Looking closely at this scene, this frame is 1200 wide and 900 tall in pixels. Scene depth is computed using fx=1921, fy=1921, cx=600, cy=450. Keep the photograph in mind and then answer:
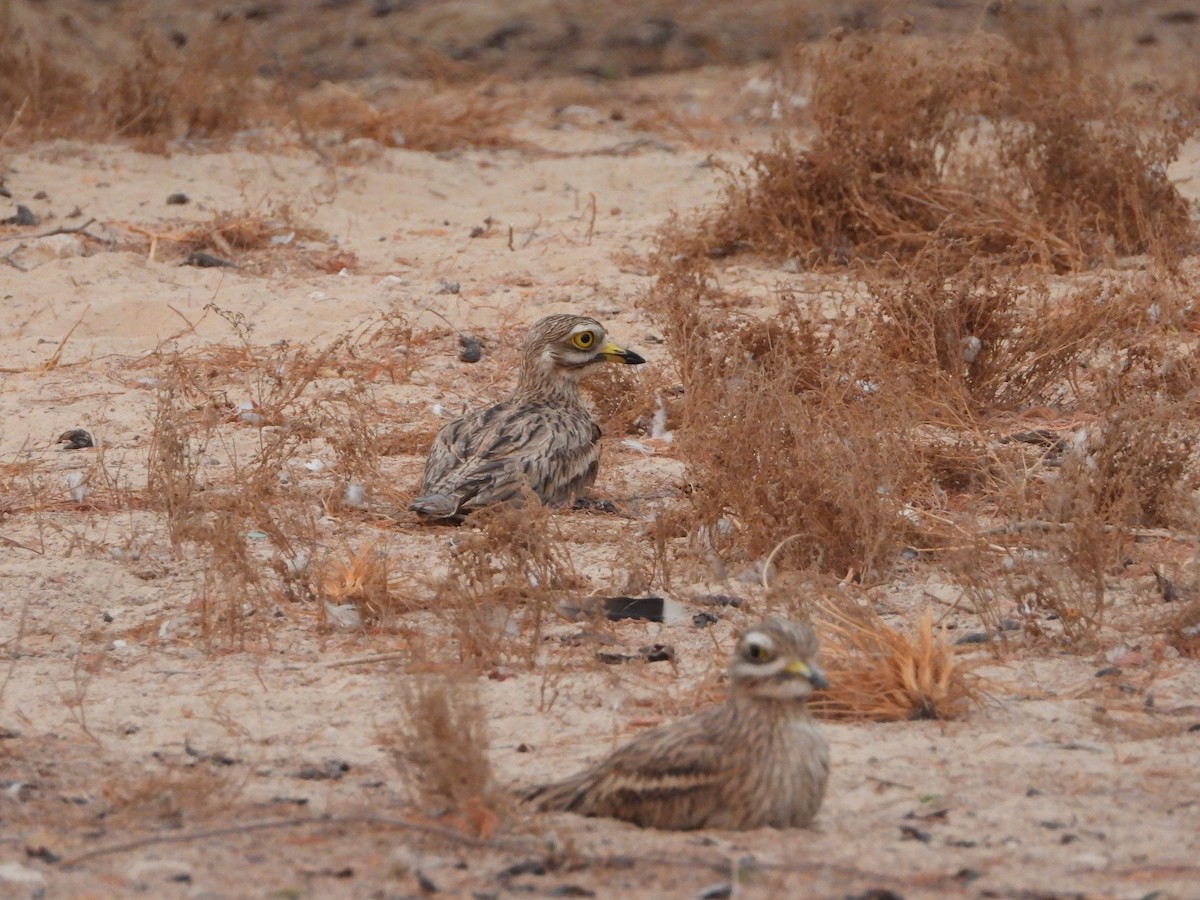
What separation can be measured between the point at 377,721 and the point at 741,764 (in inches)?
48.8

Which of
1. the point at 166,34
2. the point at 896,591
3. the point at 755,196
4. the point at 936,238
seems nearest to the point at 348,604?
the point at 896,591

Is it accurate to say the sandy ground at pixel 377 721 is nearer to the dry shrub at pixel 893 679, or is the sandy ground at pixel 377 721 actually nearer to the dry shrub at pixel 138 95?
the dry shrub at pixel 893 679

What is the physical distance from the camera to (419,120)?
12.3 metres

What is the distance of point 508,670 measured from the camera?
17.9 feet

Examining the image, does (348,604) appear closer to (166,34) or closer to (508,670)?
(508,670)

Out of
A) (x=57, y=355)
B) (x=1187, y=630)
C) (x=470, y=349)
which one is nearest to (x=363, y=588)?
(x=1187, y=630)

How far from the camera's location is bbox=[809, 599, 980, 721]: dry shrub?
198 inches

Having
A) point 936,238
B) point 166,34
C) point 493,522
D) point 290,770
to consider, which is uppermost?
point 166,34

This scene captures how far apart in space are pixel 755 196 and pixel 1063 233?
5.15ft

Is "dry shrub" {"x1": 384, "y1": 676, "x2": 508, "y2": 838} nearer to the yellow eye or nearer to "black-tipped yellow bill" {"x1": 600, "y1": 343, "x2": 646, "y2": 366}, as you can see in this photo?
the yellow eye

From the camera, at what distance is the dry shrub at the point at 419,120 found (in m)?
12.2

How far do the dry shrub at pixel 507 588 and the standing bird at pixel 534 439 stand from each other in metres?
0.75

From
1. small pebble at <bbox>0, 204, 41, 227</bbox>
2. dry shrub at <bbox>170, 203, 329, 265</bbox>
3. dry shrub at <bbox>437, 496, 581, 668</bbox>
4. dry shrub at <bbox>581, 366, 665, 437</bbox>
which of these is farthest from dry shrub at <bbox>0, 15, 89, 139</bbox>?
dry shrub at <bbox>437, 496, 581, 668</bbox>

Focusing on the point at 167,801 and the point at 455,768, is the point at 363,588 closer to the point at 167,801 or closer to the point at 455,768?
the point at 167,801
